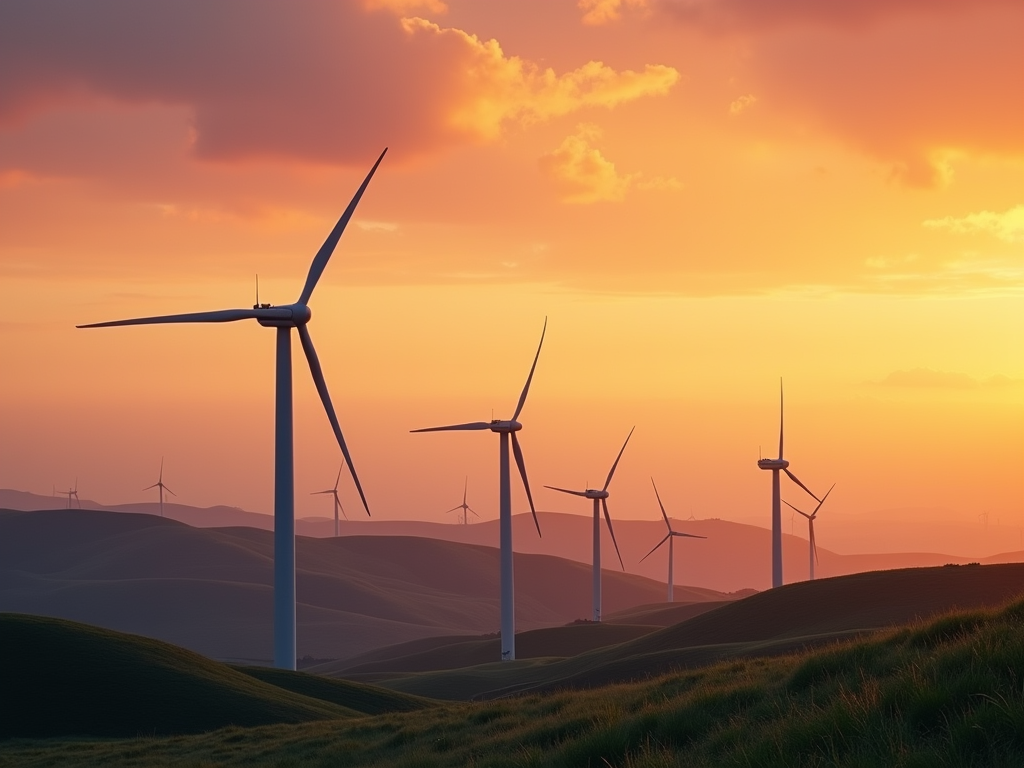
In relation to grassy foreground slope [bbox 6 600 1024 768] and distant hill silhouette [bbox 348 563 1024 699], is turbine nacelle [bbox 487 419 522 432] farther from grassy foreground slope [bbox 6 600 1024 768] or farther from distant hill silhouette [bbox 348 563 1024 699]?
grassy foreground slope [bbox 6 600 1024 768]

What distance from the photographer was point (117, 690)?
59469 millimetres

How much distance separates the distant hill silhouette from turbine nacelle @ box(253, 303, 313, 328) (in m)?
27.0

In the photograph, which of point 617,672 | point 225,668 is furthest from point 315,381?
point 617,672

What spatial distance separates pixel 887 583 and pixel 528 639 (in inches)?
2897

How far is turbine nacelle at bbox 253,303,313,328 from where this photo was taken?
2953 inches

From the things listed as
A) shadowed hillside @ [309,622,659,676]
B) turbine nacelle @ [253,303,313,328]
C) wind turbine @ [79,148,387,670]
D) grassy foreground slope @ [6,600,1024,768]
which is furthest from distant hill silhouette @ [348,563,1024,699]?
shadowed hillside @ [309,622,659,676]

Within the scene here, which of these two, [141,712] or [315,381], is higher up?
[315,381]

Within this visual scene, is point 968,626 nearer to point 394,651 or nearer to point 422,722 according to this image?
point 422,722

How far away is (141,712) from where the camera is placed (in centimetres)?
5622

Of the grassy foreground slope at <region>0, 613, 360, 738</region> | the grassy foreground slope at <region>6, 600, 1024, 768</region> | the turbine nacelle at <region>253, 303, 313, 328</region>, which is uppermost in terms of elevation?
the turbine nacelle at <region>253, 303, 313, 328</region>

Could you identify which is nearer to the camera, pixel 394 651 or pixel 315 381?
pixel 315 381

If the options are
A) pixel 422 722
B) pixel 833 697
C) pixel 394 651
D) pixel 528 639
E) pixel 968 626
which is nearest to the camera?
pixel 833 697

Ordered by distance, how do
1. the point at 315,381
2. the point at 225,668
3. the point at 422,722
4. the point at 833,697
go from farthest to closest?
the point at 315,381, the point at 225,668, the point at 422,722, the point at 833,697

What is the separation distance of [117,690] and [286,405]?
19754mm
